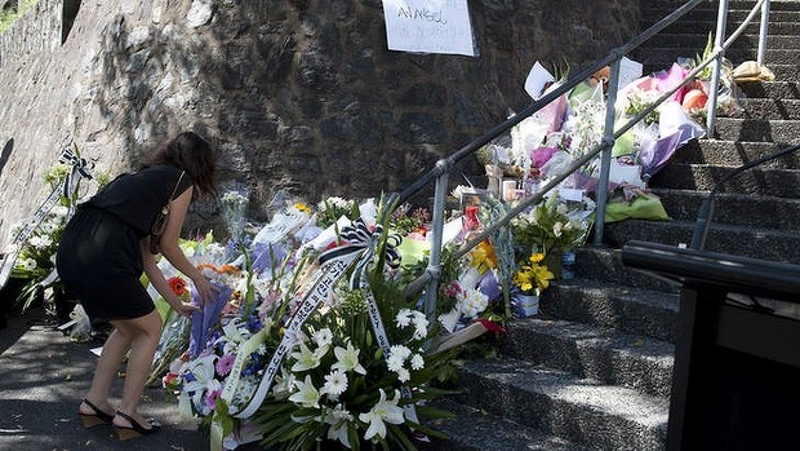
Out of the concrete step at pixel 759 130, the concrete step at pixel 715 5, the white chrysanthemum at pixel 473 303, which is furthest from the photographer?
the concrete step at pixel 715 5

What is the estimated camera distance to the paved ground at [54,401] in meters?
4.07

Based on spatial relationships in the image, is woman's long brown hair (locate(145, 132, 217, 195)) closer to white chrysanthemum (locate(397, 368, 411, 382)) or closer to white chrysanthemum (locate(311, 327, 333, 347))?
white chrysanthemum (locate(311, 327, 333, 347))

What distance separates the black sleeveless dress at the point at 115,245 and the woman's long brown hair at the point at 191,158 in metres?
0.07

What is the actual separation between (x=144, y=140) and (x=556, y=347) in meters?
3.63

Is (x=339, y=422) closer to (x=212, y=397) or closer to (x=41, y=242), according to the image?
(x=212, y=397)

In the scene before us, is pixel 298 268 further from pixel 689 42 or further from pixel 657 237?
pixel 689 42

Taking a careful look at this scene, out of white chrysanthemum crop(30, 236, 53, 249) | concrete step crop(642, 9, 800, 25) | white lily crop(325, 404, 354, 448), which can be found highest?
concrete step crop(642, 9, 800, 25)

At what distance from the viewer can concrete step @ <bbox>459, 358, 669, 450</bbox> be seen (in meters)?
3.50

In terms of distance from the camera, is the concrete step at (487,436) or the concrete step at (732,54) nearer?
the concrete step at (487,436)

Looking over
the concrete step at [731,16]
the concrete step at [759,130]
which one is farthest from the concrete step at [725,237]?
the concrete step at [731,16]

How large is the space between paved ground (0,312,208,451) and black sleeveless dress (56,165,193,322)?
0.59 metres

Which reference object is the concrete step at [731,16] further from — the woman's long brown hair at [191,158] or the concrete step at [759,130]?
the woman's long brown hair at [191,158]

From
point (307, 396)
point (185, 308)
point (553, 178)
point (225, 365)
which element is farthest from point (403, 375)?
point (553, 178)

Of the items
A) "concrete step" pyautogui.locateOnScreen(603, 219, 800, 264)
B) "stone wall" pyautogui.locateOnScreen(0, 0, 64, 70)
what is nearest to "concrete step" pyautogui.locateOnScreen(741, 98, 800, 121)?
"concrete step" pyautogui.locateOnScreen(603, 219, 800, 264)
